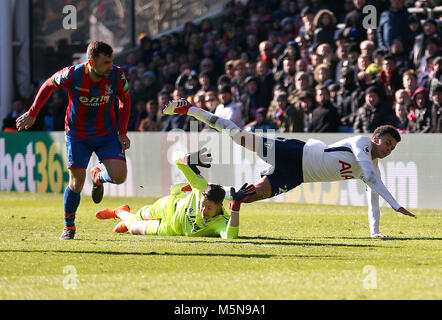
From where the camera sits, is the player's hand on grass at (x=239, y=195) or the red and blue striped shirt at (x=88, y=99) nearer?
the red and blue striped shirt at (x=88, y=99)

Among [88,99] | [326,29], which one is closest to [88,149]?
[88,99]

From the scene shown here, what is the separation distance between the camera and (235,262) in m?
9.06

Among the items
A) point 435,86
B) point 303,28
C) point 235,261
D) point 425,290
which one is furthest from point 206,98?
point 425,290

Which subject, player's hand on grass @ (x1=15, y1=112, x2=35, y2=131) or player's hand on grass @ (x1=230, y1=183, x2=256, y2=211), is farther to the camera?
player's hand on grass @ (x1=230, y1=183, x2=256, y2=211)

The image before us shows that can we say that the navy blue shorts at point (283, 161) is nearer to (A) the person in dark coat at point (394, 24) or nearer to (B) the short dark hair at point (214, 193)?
(B) the short dark hair at point (214, 193)

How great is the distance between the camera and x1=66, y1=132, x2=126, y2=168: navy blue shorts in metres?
11.0

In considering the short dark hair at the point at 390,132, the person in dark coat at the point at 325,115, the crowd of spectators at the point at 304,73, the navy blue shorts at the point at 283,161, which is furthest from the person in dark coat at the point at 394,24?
the short dark hair at the point at 390,132

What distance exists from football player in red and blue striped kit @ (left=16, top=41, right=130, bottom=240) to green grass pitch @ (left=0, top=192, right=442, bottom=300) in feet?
2.49

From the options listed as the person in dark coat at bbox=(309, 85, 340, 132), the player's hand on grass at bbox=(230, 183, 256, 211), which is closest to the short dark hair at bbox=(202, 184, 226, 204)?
the player's hand on grass at bbox=(230, 183, 256, 211)

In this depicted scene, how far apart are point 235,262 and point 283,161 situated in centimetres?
258

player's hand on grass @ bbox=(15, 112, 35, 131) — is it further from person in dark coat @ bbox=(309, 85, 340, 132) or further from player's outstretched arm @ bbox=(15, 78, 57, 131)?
person in dark coat @ bbox=(309, 85, 340, 132)

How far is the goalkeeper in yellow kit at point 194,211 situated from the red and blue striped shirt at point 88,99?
984 mm

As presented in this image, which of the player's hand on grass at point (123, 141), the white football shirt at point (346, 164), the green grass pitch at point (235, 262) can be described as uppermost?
the player's hand on grass at point (123, 141)

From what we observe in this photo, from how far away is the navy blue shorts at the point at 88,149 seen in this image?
10992mm
